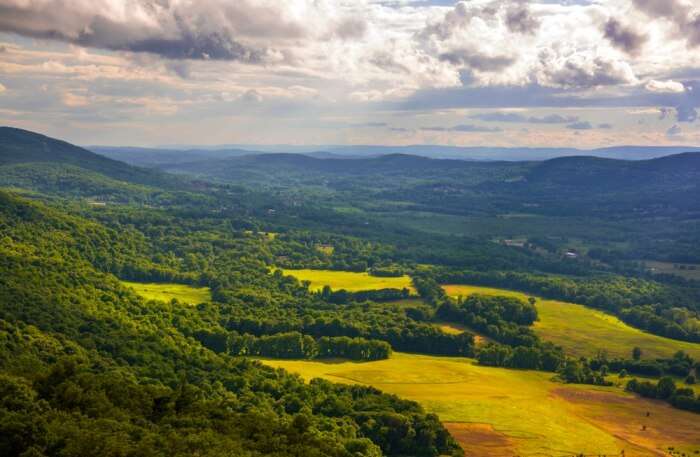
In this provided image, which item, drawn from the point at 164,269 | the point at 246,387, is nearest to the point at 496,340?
the point at 246,387

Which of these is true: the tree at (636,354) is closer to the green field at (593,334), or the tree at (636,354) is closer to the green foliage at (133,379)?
the green field at (593,334)

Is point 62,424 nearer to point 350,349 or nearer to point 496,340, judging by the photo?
point 350,349

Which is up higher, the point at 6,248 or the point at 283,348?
the point at 6,248

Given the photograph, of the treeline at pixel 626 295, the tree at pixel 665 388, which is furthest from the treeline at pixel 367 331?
the treeline at pixel 626 295

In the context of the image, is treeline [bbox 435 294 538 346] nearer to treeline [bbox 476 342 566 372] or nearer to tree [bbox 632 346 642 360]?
treeline [bbox 476 342 566 372]

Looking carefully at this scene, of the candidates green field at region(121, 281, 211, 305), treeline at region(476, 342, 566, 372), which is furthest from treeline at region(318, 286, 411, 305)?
treeline at region(476, 342, 566, 372)

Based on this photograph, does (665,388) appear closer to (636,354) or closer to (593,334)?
(636,354)

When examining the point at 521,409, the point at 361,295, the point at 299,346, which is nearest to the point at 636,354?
the point at 521,409
